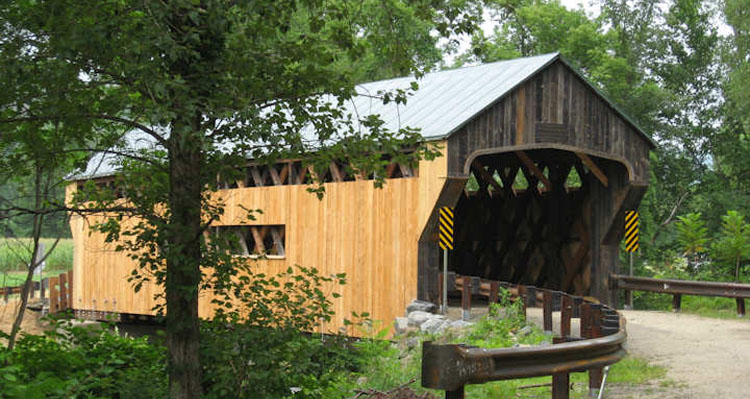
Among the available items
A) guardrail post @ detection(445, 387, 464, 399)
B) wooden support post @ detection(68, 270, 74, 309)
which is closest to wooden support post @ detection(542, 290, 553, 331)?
guardrail post @ detection(445, 387, 464, 399)

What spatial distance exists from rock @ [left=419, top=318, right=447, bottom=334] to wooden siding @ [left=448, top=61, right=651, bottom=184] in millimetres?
2376

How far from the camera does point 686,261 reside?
78.9 ft

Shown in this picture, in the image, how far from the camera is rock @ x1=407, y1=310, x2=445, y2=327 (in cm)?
1320

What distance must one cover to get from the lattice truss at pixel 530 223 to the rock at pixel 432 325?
4.54m

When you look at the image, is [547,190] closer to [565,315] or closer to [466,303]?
[466,303]

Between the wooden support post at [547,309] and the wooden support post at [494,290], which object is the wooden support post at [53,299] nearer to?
the wooden support post at [494,290]

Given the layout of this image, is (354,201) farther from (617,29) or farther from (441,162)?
(617,29)

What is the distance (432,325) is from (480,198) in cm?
739

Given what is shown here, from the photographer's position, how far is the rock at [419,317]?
520 inches

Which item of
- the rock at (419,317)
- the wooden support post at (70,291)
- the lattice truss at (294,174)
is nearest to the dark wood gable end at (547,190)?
the rock at (419,317)

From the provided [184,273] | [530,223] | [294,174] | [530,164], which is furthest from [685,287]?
[184,273]

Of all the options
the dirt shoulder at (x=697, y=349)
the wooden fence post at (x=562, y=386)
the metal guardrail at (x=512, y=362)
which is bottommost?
the dirt shoulder at (x=697, y=349)

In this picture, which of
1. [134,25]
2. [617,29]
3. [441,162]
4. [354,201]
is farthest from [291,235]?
[617,29]

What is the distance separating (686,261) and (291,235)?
41.0 ft
